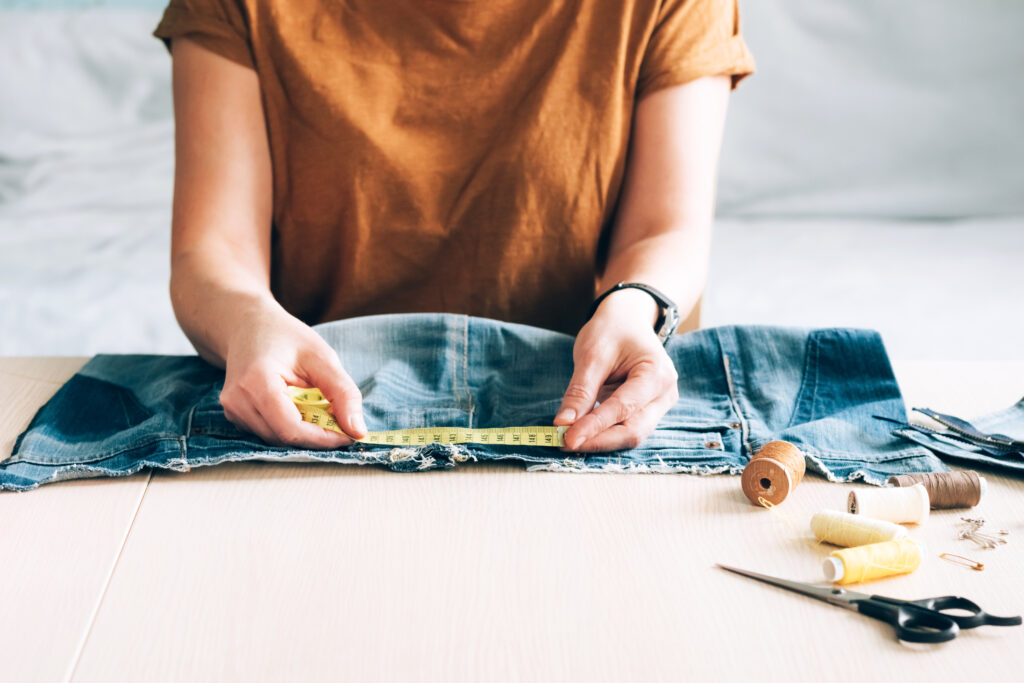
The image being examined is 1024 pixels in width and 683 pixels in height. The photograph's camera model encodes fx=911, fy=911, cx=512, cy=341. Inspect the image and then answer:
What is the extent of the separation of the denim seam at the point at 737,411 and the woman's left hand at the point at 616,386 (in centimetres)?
9

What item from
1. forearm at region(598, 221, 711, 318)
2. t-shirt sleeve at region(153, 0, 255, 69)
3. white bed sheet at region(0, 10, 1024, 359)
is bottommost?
white bed sheet at region(0, 10, 1024, 359)

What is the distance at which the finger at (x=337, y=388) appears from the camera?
1080 millimetres

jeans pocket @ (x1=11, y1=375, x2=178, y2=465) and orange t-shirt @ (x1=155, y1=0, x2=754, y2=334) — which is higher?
orange t-shirt @ (x1=155, y1=0, x2=754, y2=334)

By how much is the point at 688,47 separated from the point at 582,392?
72 cm

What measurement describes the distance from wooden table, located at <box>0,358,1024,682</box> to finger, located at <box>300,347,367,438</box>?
0.06 meters

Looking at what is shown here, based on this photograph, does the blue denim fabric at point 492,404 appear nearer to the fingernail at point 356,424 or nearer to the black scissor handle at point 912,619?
the fingernail at point 356,424

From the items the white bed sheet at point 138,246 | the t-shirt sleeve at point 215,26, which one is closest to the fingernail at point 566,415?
the t-shirt sleeve at point 215,26

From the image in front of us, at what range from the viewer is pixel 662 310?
1309mm

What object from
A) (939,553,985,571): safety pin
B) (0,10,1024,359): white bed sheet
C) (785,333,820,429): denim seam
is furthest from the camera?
(0,10,1024,359): white bed sheet

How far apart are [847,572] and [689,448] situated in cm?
30

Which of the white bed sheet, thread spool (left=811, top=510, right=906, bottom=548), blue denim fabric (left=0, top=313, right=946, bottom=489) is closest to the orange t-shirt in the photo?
blue denim fabric (left=0, top=313, right=946, bottom=489)

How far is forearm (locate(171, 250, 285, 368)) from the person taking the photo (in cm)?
124

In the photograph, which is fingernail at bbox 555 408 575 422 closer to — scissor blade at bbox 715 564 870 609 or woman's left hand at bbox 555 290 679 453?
woman's left hand at bbox 555 290 679 453

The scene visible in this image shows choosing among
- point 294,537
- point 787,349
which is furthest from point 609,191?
point 294,537
